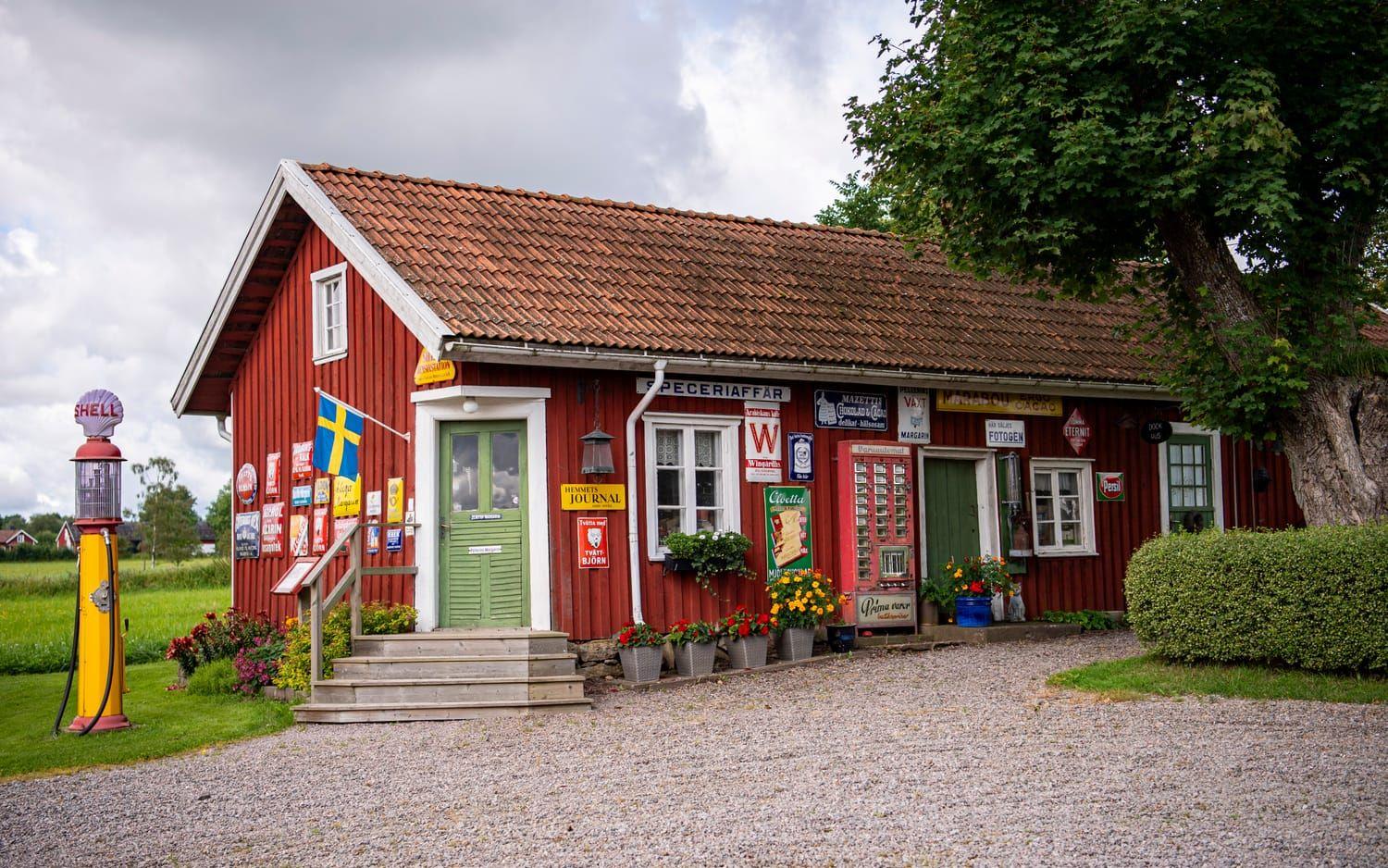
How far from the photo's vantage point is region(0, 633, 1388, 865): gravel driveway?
20.9 feet

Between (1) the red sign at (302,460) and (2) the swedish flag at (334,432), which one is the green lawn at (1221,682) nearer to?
(2) the swedish flag at (334,432)

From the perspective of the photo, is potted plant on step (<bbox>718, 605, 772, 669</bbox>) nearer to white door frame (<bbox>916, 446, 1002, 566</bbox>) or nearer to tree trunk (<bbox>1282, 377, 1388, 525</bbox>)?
white door frame (<bbox>916, 446, 1002, 566</bbox>)

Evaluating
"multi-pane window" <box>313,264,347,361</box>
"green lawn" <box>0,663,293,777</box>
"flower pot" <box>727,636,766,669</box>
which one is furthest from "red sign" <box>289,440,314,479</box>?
"flower pot" <box>727,636,766,669</box>

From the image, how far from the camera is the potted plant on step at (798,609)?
13641 mm

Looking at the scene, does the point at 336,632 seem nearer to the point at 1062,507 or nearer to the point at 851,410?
the point at 851,410

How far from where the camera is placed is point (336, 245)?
14359mm

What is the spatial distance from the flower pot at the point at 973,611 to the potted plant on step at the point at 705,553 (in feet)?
10.2

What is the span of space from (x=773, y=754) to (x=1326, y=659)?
15.7 feet

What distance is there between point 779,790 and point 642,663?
16.8 feet

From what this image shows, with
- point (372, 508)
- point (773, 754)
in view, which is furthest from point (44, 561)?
point (773, 754)

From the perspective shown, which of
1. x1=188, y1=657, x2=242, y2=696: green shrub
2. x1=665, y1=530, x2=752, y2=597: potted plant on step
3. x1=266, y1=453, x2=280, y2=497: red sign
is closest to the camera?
x1=665, y1=530, x2=752, y2=597: potted plant on step

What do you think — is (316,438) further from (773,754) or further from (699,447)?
(773,754)

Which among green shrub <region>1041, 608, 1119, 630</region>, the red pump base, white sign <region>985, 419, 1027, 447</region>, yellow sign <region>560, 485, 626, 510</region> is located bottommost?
the red pump base

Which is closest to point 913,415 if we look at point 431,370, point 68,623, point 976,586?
Result: point 976,586
